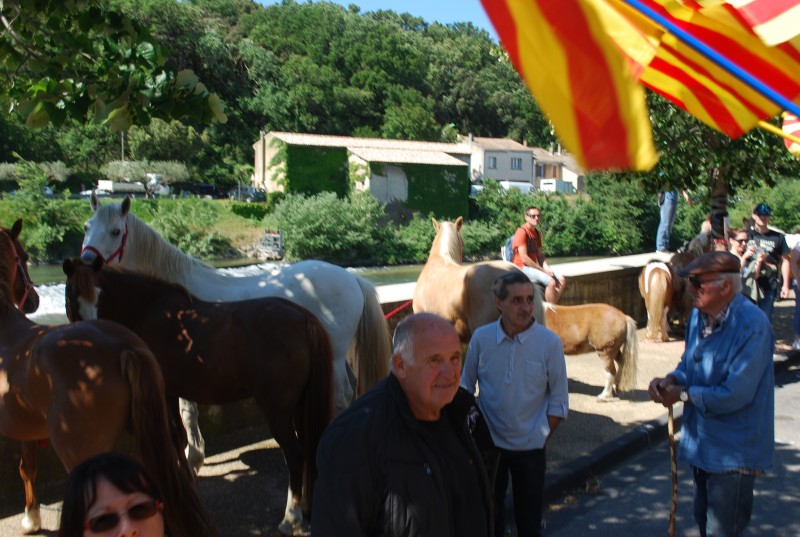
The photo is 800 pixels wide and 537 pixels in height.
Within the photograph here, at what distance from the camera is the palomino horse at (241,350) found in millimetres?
4848

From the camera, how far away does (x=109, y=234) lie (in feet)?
18.7

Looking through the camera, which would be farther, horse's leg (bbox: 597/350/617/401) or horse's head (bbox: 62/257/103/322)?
horse's leg (bbox: 597/350/617/401)

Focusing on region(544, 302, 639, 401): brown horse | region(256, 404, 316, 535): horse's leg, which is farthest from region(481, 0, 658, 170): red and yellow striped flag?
region(544, 302, 639, 401): brown horse

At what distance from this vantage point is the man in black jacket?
2320 mm

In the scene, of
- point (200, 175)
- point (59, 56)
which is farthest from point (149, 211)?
point (59, 56)

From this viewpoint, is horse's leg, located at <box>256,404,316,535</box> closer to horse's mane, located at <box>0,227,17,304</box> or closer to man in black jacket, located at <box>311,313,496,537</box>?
horse's mane, located at <box>0,227,17,304</box>

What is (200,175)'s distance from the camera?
6694 centimetres

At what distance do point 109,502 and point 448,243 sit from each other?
6.29m

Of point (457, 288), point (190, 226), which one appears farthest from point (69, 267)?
point (190, 226)

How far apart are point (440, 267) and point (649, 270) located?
17.4 feet

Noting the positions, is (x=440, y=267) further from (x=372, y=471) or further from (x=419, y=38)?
(x=419, y=38)

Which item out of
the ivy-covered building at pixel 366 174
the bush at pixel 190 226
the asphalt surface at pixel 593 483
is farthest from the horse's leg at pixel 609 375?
the ivy-covered building at pixel 366 174

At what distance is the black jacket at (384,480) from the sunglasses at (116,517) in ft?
2.06

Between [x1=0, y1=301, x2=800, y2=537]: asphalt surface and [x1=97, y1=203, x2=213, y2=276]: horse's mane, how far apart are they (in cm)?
168
